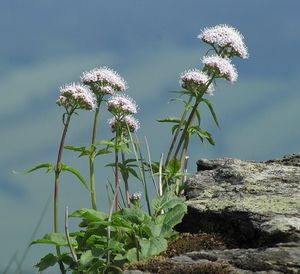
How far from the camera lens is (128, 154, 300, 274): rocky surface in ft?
20.8

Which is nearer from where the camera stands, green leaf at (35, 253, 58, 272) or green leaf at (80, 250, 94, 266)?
green leaf at (80, 250, 94, 266)

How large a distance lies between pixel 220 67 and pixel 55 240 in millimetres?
3320

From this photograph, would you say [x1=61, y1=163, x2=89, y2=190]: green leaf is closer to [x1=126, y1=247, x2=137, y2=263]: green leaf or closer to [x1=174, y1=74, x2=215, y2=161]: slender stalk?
[x1=174, y1=74, x2=215, y2=161]: slender stalk

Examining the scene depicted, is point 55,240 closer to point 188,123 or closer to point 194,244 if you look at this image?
point 194,244

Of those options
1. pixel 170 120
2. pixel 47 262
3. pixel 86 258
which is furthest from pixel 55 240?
pixel 170 120

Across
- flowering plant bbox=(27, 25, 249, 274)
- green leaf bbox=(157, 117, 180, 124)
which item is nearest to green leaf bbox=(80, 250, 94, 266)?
flowering plant bbox=(27, 25, 249, 274)

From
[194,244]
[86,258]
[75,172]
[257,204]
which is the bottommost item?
[86,258]

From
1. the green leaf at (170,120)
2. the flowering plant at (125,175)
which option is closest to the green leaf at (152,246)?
the flowering plant at (125,175)

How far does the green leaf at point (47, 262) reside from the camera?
25.3 ft

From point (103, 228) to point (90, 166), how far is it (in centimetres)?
165

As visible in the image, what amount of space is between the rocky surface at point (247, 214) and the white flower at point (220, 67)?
1.17 m

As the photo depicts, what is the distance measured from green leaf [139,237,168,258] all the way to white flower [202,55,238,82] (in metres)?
3.30

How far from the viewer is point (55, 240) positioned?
299 inches

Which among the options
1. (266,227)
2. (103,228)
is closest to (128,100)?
(103,228)
